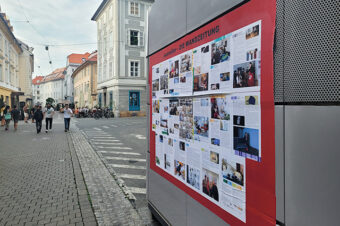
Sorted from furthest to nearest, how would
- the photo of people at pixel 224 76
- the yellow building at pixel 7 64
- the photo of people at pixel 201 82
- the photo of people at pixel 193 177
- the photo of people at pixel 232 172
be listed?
1. the yellow building at pixel 7 64
2. the photo of people at pixel 193 177
3. the photo of people at pixel 201 82
4. the photo of people at pixel 224 76
5. the photo of people at pixel 232 172

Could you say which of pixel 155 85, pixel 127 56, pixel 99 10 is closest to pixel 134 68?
pixel 127 56

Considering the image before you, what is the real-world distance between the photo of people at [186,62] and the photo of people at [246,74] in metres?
0.75

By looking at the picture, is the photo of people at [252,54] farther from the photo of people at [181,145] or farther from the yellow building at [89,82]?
the yellow building at [89,82]

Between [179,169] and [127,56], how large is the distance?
1208 inches

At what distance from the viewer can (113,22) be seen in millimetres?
32219

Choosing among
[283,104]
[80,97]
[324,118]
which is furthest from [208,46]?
[80,97]

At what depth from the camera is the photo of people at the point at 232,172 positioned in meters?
1.90

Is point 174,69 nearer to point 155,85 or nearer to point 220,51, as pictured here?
point 155,85

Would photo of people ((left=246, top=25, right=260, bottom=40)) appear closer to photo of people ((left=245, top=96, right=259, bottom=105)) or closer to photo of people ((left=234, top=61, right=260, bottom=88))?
photo of people ((left=234, top=61, right=260, bottom=88))

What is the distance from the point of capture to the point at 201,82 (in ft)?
7.76

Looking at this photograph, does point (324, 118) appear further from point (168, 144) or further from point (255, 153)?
point (168, 144)

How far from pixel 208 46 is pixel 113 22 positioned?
3279 centimetres

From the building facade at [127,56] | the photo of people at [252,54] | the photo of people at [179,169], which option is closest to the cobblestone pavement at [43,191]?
the photo of people at [179,169]

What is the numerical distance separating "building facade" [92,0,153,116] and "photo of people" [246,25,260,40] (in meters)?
30.1
